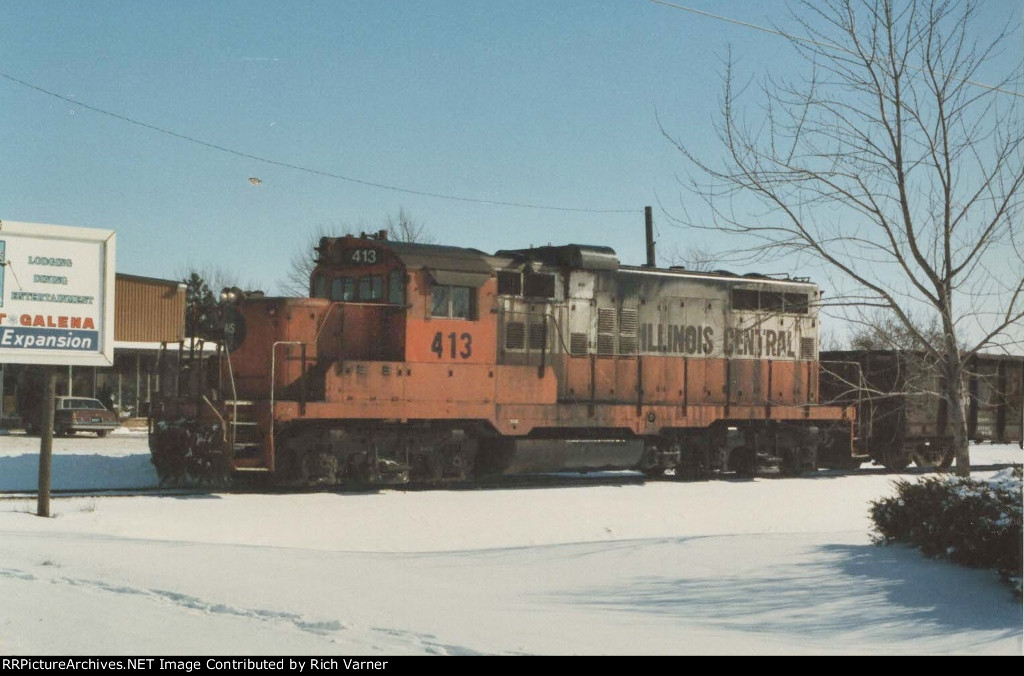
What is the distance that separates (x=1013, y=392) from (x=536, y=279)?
14.7m

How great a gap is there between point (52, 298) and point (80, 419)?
2040 cm

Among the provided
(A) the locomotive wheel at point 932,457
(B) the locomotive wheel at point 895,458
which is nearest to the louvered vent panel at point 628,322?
(B) the locomotive wheel at point 895,458

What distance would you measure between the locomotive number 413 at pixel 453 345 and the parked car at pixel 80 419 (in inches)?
746

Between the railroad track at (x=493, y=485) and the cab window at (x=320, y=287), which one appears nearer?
the railroad track at (x=493, y=485)

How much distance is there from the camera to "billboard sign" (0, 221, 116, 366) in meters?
13.4

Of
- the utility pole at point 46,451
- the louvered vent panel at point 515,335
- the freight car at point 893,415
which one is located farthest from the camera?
the freight car at point 893,415

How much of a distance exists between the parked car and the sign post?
63.8ft

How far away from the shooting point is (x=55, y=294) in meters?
13.8

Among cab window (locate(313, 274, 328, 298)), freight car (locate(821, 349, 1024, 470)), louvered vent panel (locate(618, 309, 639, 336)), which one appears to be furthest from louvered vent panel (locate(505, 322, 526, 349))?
freight car (locate(821, 349, 1024, 470))

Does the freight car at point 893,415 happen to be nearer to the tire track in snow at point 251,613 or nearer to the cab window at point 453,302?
the cab window at point 453,302

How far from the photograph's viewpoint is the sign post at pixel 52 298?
1342cm

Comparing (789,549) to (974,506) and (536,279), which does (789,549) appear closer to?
(974,506)

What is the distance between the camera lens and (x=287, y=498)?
52.4 feet

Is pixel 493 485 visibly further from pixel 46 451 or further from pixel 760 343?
pixel 46 451
